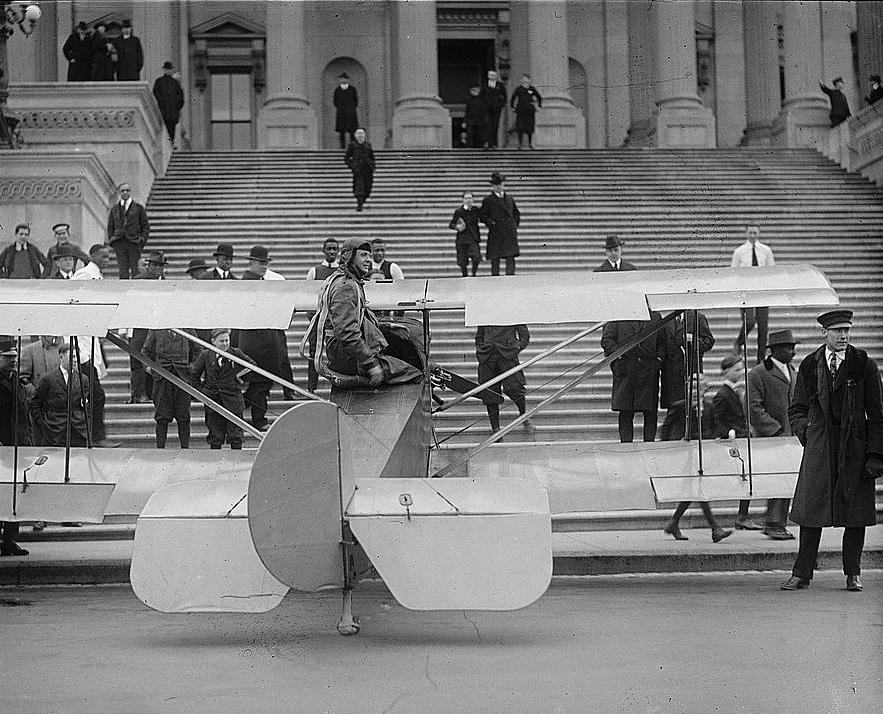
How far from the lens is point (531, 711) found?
622cm

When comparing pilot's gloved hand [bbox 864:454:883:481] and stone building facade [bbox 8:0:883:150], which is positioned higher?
stone building facade [bbox 8:0:883:150]

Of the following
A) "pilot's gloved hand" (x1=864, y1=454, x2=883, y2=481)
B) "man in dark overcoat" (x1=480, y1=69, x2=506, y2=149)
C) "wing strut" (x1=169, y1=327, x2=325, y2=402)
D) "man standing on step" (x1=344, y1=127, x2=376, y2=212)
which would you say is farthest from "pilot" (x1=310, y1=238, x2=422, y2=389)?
"man in dark overcoat" (x1=480, y1=69, x2=506, y2=149)

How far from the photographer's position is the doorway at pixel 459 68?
4344cm

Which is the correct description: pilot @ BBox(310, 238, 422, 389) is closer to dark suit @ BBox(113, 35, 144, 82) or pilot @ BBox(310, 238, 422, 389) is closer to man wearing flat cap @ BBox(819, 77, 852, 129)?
dark suit @ BBox(113, 35, 144, 82)

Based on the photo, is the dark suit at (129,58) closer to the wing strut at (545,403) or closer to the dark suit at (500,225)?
the dark suit at (500,225)

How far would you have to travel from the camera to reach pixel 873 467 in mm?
10344

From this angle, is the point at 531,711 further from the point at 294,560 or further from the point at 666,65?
the point at 666,65

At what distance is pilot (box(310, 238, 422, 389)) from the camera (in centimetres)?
931

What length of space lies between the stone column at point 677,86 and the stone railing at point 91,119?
1450cm

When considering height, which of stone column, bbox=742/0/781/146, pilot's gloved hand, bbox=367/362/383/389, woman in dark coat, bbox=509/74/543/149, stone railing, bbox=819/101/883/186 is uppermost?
stone column, bbox=742/0/781/146

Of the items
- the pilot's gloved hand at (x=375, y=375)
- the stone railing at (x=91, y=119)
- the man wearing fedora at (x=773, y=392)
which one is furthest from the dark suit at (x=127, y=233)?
the pilot's gloved hand at (x=375, y=375)

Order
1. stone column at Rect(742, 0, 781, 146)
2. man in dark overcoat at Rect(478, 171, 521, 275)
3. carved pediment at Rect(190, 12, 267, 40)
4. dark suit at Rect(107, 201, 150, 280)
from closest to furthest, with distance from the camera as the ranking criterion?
dark suit at Rect(107, 201, 150, 280)
man in dark overcoat at Rect(478, 171, 521, 275)
stone column at Rect(742, 0, 781, 146)
carved pediment at Rect(190, 12, 267, 40)

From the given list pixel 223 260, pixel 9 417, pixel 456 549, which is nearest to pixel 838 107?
pixel 223 260

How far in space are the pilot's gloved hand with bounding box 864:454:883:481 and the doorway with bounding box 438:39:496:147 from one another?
3416 cm
